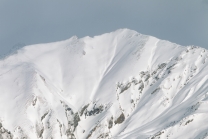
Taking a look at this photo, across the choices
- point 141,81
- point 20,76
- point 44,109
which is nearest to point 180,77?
point 141,81

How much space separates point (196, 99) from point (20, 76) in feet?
268

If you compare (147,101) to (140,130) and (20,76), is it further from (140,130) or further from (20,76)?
(20,76)

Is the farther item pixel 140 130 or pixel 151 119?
pixel 151 119

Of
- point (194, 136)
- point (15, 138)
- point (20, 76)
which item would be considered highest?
point (20, 76)

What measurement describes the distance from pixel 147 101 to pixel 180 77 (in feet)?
64.2

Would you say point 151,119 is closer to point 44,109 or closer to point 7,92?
point 44,109

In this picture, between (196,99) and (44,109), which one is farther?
(44,109)

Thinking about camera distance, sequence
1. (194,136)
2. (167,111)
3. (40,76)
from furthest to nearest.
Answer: (40,76) < (167,111) < (194,136)

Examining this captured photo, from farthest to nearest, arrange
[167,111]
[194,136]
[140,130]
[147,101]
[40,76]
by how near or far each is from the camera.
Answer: [40,76] → [147,101] → [167,111] → [140,130] → [194,136]

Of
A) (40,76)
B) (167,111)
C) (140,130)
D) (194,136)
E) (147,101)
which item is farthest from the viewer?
(40,76)

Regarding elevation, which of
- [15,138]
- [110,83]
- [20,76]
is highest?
[20,76]

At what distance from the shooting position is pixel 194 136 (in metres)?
124

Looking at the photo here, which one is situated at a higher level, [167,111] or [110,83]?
[110,83]

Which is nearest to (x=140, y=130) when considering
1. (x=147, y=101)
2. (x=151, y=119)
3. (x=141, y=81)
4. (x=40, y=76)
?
(x=151, y=119)
